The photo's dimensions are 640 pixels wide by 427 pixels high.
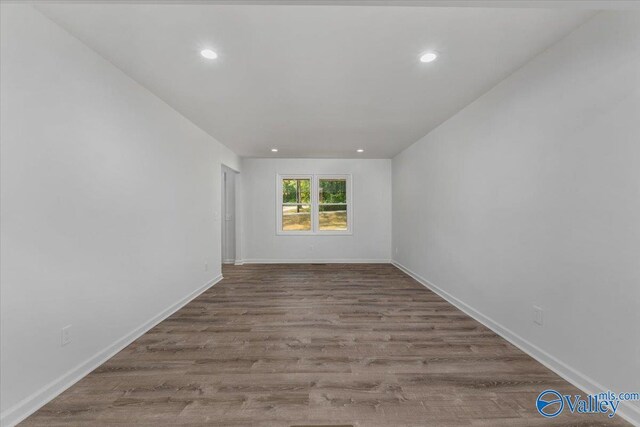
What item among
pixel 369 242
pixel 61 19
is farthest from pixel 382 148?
pixel 61 19

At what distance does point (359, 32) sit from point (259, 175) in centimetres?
484

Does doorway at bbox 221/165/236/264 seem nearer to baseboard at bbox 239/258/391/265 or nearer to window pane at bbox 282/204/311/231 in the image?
baseboard at bbox 239/258/391/265

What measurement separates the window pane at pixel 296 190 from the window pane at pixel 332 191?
32cm

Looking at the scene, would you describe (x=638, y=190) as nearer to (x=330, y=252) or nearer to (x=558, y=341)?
(x=558, y=341)

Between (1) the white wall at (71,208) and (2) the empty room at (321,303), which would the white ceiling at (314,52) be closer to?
(2) the empty room at (321,303)

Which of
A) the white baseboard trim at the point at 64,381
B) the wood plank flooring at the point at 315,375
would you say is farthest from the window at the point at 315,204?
the white baseboard trim at the point at 64,381

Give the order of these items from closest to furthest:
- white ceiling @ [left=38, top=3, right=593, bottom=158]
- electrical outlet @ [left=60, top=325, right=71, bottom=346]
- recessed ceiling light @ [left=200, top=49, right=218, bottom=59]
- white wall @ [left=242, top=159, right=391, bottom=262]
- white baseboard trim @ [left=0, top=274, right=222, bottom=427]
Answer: white baseboard trim @ [left=0, top=274, right=222, bottom=427] → white ceiling @ [left=38, top=3, right=593, bottom=158] → electrical outlet @ [left=60, top=325, right=71, bottom=346] → recessed ceiling light @ [left=200, top=49, right=218, bottom=59] → white wall @ [left=242, top=159, right=391, bottom=262]

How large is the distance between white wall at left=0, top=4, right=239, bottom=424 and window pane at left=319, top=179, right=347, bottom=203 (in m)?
3.89

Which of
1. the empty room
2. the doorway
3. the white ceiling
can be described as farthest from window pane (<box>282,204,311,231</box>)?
the white ceiling

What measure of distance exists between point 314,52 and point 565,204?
2.17 metres

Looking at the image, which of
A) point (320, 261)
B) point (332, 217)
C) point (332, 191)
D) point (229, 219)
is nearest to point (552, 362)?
point (320, 261)

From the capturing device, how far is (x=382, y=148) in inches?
211

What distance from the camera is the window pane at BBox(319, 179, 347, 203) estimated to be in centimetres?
662

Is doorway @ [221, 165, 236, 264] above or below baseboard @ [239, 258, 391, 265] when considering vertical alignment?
above
